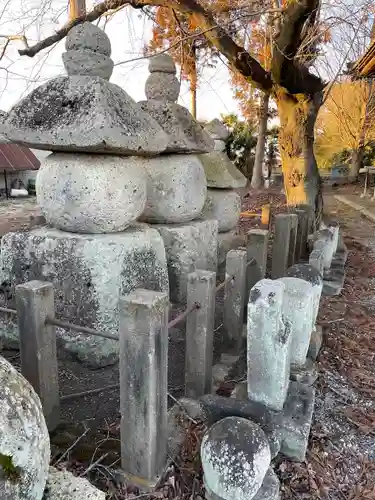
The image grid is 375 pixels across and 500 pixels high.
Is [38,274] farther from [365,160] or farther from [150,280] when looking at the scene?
[365,160]

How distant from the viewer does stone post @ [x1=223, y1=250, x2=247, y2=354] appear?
9.33 ft

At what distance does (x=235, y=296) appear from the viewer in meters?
2.90

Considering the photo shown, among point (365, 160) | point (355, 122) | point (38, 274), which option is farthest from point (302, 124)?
point (365, 160)

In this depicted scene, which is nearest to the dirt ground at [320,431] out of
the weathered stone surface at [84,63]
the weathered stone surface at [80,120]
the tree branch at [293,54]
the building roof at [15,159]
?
the weathered stone surface at [80,120]

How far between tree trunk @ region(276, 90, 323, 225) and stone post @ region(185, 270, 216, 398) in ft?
13.9

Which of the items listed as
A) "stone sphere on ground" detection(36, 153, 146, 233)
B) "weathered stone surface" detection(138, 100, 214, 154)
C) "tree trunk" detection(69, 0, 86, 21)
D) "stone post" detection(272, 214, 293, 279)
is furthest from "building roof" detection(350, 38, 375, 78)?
"stone sphere on ground" detection(36, 153, 146, 233)

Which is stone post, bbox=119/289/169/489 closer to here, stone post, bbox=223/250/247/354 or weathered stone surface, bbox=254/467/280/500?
weathered stone surface, bbox=254/467/280/500

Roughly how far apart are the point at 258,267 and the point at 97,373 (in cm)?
153

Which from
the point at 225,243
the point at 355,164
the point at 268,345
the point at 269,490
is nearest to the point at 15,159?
the point at 225,243

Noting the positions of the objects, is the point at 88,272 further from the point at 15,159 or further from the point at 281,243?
the point at 15,159

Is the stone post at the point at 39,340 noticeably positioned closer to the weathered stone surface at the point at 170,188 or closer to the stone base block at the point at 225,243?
the weathered stone surface at the point at 170,188

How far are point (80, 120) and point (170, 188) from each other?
3.95ft

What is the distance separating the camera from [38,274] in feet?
9.46

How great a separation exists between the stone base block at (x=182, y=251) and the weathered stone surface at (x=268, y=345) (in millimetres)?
1525
